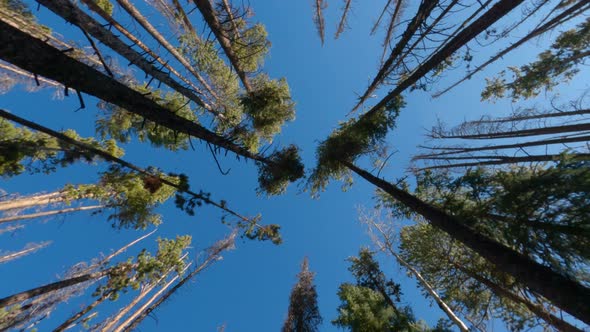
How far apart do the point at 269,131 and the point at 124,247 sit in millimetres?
10361

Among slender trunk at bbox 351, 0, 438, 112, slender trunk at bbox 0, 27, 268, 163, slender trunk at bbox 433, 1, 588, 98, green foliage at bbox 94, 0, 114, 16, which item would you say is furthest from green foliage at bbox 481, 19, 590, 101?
green foliage at bbox 94, 0, 114, 16

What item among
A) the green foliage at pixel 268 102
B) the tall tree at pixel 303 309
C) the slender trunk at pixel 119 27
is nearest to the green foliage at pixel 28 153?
the slender trunk at pixel 119 27

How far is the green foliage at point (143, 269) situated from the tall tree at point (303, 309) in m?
5.89

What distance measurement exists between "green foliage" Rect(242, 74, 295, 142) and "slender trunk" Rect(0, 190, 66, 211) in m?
8.98

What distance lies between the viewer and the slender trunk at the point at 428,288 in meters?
7.30

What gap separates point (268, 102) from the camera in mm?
12031

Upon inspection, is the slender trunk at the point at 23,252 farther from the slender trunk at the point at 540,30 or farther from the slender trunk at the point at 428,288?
the slender trunk at the point at 540,30

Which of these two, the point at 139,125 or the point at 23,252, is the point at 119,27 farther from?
the point at 23,252

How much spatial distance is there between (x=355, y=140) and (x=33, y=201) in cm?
1385

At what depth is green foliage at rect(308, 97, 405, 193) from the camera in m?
10.4

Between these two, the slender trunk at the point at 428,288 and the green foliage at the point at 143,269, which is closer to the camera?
the slender trunk at the point at 428,288

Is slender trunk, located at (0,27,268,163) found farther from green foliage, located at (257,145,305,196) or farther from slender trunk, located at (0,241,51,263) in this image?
slender trunk, located at (0,241,51,263)

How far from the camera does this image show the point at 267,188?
1145 centimetres

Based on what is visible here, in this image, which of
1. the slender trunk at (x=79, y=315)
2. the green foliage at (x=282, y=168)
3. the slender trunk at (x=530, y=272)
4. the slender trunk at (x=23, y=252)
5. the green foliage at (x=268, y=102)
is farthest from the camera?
the slender trunk at (x=23, y=252)
